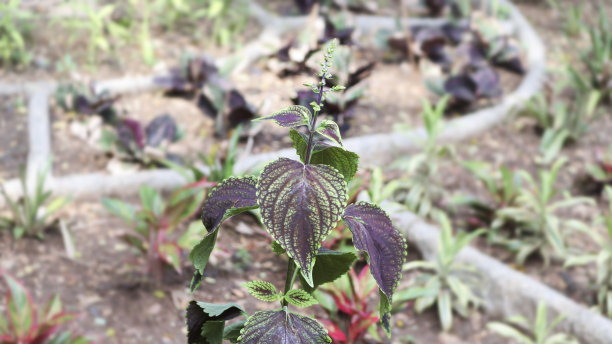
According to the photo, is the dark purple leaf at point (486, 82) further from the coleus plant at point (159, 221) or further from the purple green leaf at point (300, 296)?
the purple green leaf at point (300, 296)

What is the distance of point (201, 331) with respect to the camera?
1538 mm

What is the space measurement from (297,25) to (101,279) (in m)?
3.84

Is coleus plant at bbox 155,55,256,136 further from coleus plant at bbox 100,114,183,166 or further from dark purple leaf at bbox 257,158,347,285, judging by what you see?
dark purple leaf at bbox 257,158,347,285

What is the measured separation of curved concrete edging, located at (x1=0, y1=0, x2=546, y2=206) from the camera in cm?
354

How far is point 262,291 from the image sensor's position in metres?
1.43

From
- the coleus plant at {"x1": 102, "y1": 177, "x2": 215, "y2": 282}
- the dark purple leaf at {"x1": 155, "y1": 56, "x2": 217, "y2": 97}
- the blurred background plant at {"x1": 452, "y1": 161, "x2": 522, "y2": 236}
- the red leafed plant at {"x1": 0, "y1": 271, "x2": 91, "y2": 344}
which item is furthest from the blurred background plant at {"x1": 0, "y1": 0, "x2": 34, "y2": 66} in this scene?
the blurred background plant at {"x1": 452, "y1": 161, "x2": 522, "y2": 236}

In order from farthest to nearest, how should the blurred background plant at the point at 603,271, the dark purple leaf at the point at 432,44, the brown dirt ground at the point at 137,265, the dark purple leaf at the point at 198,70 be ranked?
the dark purple leaf at the point at 432,44 → the dark purple leaf at the point at 198,70 → the blurred background plant at the point at 603,271 → the brown dirt ground at the point at 137,265

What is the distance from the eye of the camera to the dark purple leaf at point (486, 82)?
480 cm

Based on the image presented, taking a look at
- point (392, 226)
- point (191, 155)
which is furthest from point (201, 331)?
point (191, 155)

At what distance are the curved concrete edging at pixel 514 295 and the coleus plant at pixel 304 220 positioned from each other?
1524mm

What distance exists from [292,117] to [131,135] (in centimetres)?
258

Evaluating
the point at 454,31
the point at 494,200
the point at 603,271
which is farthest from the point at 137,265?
the point at 454,31

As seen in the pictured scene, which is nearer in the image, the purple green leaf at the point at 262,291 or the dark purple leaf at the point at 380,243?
the dark purple leaf at the point at 380,243

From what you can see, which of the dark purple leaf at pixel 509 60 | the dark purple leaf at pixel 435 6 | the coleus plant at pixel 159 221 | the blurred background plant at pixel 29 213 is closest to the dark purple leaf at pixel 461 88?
the dark purple leaf at pixel 509 60
